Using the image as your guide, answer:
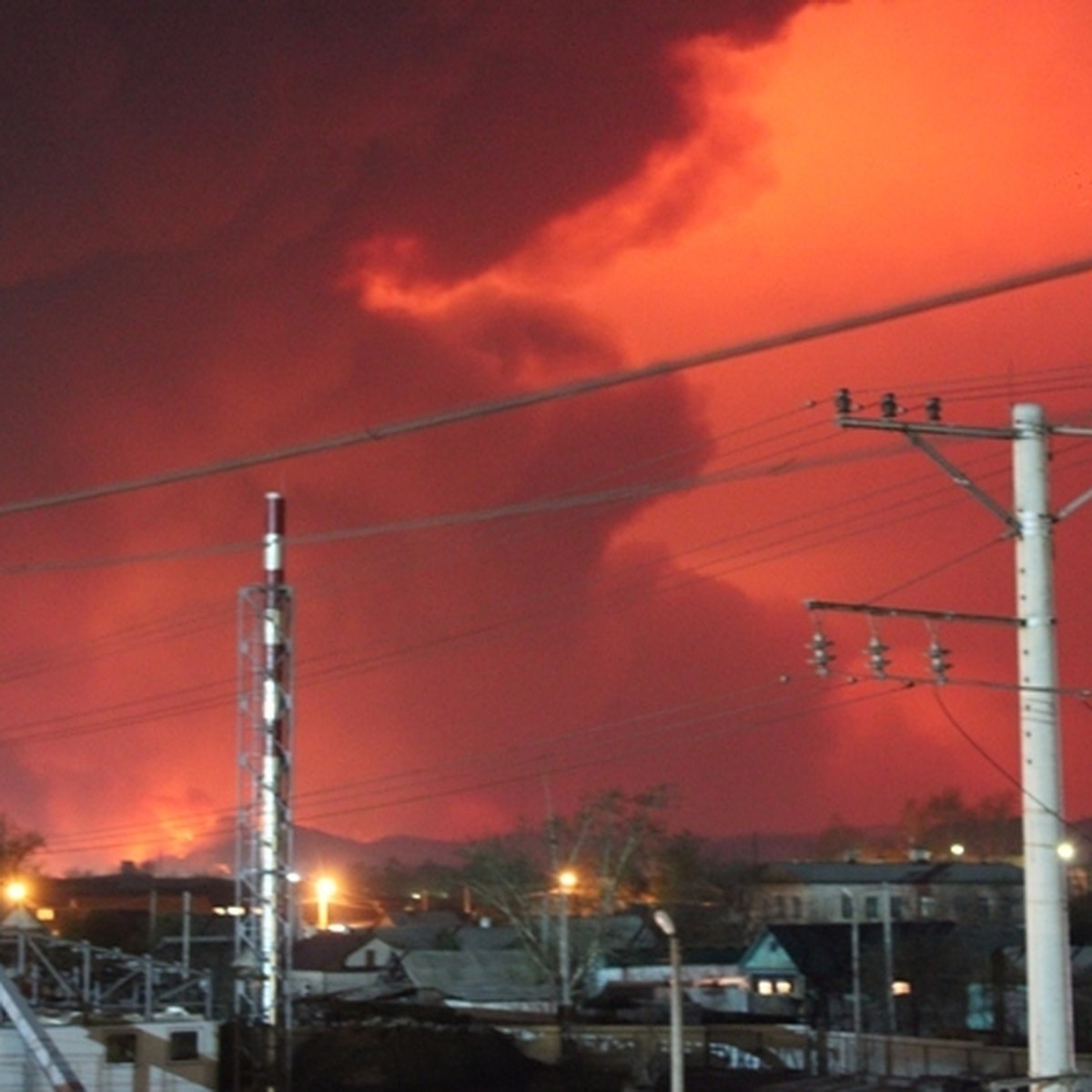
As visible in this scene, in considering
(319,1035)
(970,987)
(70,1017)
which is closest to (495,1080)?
(319,1035)

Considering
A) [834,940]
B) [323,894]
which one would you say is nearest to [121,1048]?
[834,940]

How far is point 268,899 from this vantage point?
31609mm

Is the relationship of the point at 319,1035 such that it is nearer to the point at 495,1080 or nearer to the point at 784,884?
the point at 495,1080

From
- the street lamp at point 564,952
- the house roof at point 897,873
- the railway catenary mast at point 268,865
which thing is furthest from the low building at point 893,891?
the railway catenary mast at point 268,865

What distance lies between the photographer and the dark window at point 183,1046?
3070cm

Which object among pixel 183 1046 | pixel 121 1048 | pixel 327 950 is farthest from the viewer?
pixel 327 950

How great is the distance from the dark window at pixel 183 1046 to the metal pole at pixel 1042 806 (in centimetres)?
1789

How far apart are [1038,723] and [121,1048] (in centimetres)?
1927

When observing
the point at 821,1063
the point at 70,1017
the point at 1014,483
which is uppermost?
the point at 1014,483

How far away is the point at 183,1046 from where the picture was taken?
30.9 meters

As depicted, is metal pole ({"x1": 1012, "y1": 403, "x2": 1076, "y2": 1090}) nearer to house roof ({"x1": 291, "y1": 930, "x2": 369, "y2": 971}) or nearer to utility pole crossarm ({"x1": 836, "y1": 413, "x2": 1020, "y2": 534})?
utility pole crossarm ({"x1": 836, "y1": 413, "x2": 1020, "y2": 534})

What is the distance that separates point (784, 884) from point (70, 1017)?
244ft

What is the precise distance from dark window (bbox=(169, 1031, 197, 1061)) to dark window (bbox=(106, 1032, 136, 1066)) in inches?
25.4

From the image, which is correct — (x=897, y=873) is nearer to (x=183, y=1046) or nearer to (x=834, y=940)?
(x=834, y=940)
